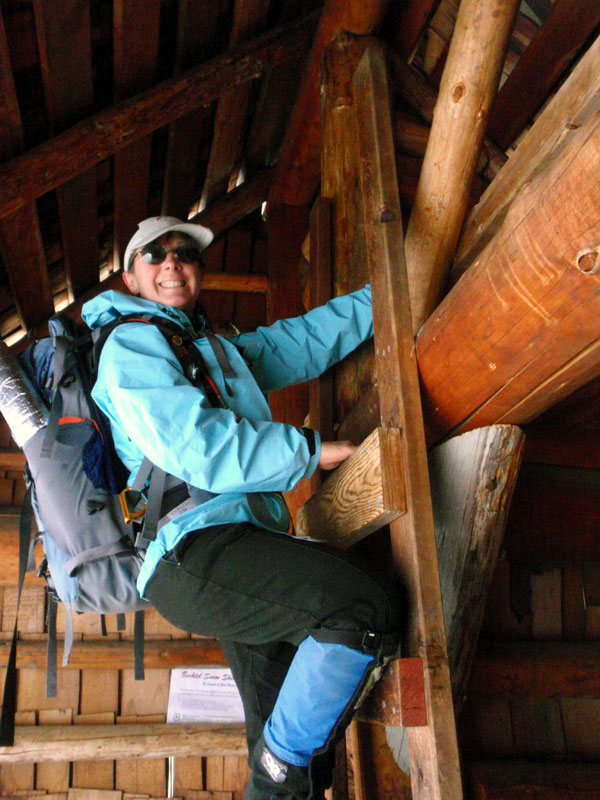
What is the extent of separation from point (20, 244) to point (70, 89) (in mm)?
979

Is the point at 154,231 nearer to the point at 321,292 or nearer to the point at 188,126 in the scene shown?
the point at 321,292

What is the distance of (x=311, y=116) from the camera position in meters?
4.02

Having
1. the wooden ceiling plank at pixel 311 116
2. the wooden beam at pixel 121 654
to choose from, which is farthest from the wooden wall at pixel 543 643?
the wooden beam at pixel 121 654

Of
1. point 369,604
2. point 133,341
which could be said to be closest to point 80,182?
point 133,341

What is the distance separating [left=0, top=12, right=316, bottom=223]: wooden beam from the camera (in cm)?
338

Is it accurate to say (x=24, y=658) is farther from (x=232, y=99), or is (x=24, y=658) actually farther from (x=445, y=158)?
(x=445, y=158)

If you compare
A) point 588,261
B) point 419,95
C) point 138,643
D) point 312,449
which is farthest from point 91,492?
point 419,95

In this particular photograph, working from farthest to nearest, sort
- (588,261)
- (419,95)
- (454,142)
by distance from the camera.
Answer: (419,95)
(454,142)
(588,261)

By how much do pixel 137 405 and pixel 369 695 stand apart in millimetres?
1080

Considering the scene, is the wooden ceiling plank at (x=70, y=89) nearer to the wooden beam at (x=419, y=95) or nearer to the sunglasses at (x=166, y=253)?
the sunglasses at (x=166, y=253)

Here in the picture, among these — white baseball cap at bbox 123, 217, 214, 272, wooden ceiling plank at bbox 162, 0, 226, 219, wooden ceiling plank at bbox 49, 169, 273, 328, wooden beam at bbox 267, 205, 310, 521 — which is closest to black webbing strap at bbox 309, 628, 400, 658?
white baseball cap at bbox 123, 217, 214, 272

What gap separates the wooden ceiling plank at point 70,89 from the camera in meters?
3.03

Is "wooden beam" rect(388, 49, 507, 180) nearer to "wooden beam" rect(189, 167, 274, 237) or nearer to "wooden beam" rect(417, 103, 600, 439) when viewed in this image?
"wooden beam" rect(417, 103, 600, 439)

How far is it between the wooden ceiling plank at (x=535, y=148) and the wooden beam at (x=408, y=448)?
0.25 metres
